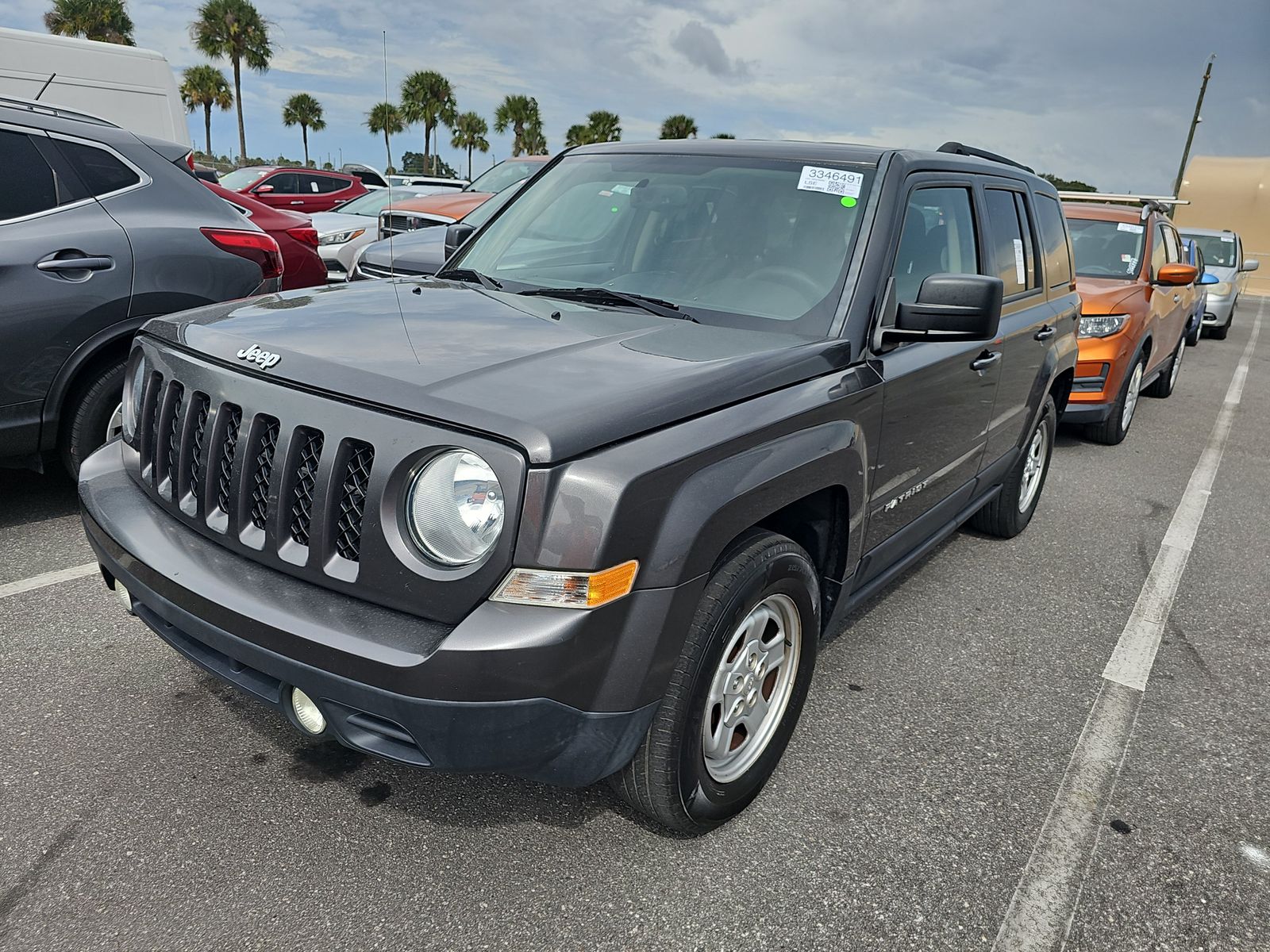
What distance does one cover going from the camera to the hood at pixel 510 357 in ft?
6.41

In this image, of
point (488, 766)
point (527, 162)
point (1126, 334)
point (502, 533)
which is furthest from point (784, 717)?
point (527, 162)

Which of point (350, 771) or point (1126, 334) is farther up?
point (1126, 334)

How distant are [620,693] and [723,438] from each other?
0.61 m

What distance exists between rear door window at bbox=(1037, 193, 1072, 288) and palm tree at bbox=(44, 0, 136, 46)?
47.9 metres

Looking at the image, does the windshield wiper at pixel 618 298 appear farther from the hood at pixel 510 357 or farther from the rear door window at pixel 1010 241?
the rear door window at pixel 1010 241

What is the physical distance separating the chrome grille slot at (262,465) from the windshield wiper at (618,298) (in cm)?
115

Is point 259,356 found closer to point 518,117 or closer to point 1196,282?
point 1196,282

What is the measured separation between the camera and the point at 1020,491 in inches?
192

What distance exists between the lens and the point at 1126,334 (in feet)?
23.0

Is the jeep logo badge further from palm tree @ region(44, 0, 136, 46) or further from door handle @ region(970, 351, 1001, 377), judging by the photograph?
palm tree @ region(44, 0, 136, 46)

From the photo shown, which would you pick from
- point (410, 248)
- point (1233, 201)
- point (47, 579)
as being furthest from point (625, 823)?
point (1233, 201)

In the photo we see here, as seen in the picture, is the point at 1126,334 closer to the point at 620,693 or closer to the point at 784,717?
the point at 784,717

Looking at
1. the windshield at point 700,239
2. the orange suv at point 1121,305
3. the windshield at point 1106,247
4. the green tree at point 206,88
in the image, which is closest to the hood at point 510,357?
the windshield at point 700,239

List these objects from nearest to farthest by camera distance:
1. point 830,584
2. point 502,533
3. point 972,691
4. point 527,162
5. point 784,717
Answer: point 502,533 → point 784,717 → point 830,584 → point 972,691 → point 527,162
